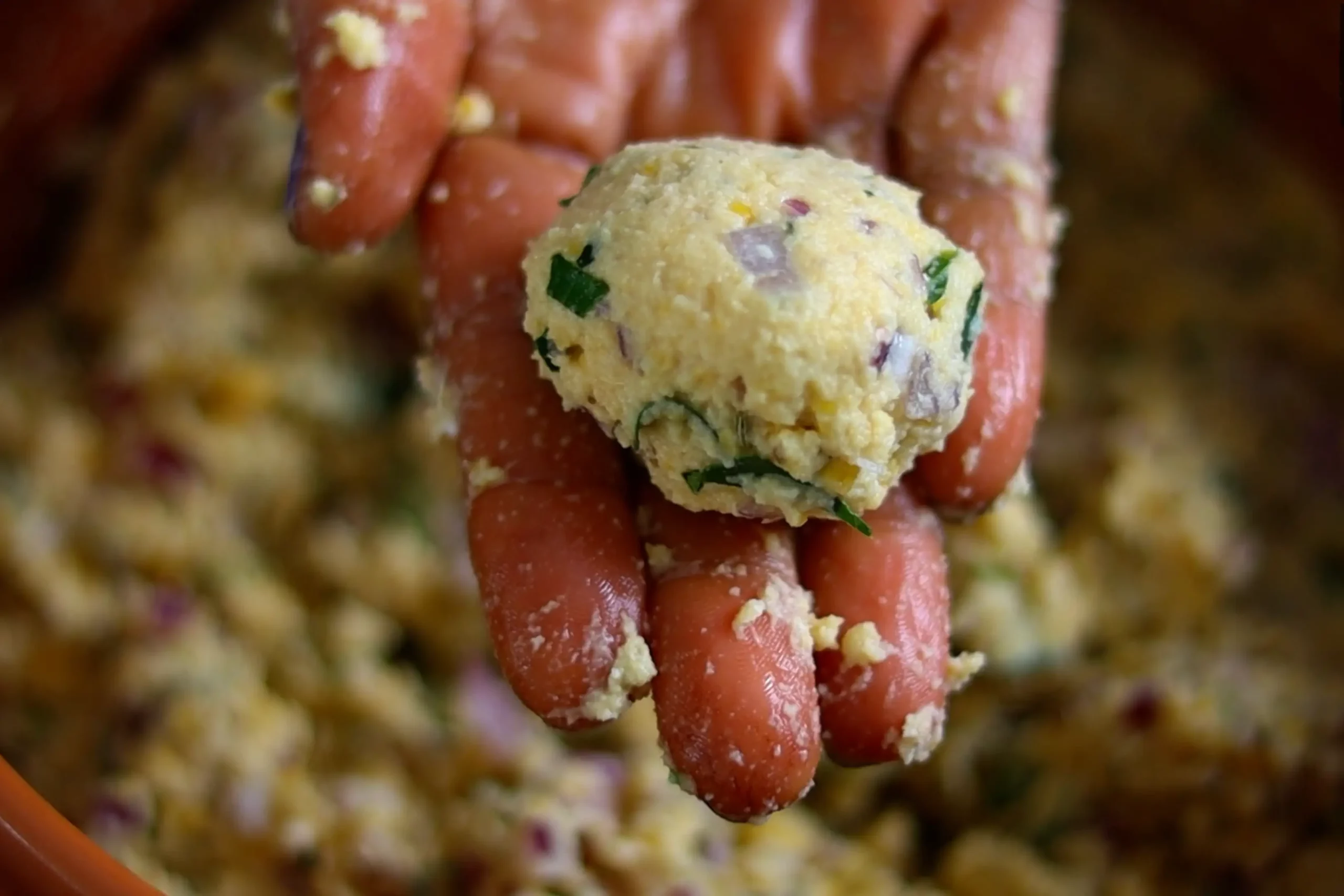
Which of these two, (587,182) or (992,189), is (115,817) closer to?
(587,182)

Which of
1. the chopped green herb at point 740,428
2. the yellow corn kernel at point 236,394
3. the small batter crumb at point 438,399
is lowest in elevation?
the yellow corn kernel at point 236,394

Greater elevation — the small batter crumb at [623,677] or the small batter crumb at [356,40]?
the small batter crumb at [356,40]

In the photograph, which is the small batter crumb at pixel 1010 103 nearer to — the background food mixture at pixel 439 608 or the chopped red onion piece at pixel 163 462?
the background food mixture at pixel 439 608

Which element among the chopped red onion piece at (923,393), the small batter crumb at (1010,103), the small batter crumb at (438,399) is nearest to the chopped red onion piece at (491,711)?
the small batter crumb at (438,399)

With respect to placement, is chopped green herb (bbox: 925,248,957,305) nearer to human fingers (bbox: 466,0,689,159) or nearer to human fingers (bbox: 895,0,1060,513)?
human fingers (bbox: 895,0,1060,513)

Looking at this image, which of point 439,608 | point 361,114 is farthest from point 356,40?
point 439,608

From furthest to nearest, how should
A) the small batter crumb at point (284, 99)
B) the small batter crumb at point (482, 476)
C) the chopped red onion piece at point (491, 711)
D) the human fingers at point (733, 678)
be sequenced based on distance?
the chopped red onion piece at point (491, 711)
the small batter crumb at point (284, 99)
the small batter crumb at point (482, 476)
the human fingers at point (733, 678)

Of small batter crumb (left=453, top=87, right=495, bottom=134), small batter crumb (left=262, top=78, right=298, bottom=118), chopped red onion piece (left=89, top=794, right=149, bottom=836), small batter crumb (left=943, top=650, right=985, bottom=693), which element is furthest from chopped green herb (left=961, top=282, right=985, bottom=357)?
chopped red onion piece (left=89, top=794, right=149, bottom=836)
